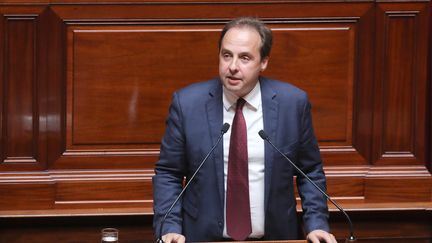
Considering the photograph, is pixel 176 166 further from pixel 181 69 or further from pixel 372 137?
pixel 372 137

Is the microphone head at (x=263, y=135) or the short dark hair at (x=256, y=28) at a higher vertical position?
the short dark hair at (x=256, y=28)

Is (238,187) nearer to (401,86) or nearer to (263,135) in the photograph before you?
(263,135)

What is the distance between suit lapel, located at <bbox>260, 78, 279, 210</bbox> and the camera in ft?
6.38

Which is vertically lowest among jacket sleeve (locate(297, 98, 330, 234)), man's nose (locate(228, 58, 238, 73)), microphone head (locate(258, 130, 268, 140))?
jacket sleeve (locate(297, 98, 330, 234))

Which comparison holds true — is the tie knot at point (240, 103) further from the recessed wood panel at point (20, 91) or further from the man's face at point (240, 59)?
the recessed wood panel at point (20, 91)

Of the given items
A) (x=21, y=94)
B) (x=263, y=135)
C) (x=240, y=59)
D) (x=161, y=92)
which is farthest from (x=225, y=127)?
(x=21, y=94)

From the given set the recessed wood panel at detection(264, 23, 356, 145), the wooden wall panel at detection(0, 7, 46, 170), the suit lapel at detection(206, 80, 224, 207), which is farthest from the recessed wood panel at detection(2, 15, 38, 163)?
the suit lapel at detection(206, 80, 224, 207)

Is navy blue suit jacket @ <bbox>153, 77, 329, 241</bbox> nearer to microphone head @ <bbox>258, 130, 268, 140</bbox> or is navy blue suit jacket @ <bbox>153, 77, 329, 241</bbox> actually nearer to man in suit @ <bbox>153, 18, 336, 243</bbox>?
man in suit @ <bbox>153, 18, 336, 243</bbox>

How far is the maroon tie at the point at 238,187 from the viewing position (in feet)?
6.33

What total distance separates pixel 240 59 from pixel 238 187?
9.7 inches

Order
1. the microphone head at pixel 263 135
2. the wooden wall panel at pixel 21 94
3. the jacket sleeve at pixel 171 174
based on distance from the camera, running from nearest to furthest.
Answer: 1. the microphone head at pixel 263 135
2. the jacket sleeve at pixel 171 174
3. the wooden wall panel at pixel 21 94

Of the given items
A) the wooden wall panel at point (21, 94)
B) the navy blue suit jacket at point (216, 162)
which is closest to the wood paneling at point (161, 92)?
the wooden wall panel at point (21, 94)

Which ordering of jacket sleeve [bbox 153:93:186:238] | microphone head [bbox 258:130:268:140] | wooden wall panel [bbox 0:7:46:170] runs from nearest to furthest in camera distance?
microphone head [bbox 258:130:268:140], jacket sleeve [bbox 153:93:186:238], wooden wall panel [bbox 0:7:46:170]

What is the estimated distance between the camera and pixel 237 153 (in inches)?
76.4
